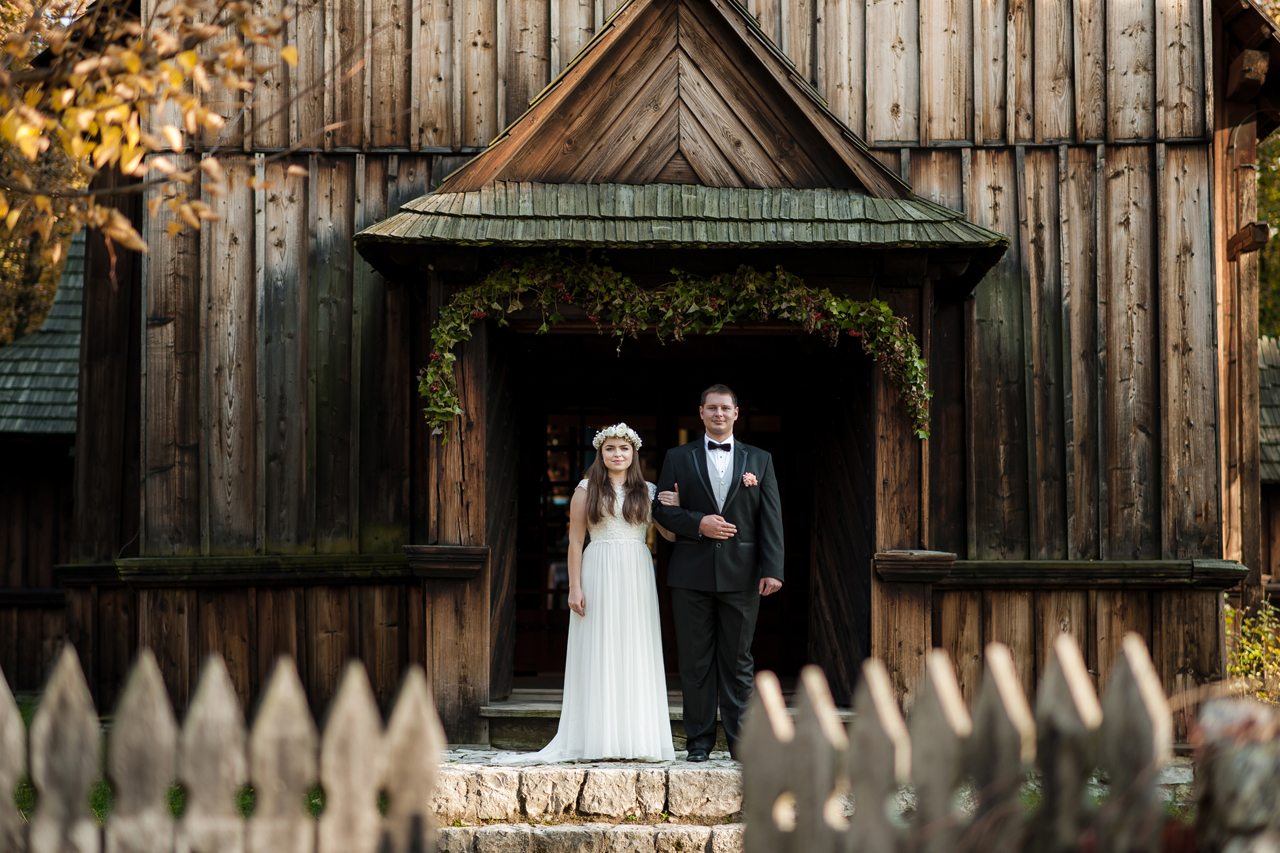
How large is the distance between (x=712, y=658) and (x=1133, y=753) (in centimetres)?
351

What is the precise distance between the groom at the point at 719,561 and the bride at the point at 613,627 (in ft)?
0.55

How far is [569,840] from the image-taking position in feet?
→ 16.5

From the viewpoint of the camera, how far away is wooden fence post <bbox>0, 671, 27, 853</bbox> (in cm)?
269

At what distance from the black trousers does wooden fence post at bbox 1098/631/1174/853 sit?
3.30m

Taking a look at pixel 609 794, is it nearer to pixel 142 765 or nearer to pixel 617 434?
pixel 617 434

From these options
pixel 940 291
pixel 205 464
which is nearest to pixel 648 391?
pixel 940 291

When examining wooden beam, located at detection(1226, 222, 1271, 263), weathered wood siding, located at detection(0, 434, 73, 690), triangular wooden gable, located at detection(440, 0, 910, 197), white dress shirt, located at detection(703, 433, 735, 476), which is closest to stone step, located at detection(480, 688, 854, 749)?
white dress shirt, located at detection(703, 433, 735, 476)

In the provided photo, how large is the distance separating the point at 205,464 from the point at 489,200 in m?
2.76

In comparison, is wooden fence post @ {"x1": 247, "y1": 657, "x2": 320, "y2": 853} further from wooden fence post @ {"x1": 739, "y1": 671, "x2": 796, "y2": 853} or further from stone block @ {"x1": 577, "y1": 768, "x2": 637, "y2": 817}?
stone block @ {"x1": 577, "y1": 768, "x2": 637, "y2": 817}

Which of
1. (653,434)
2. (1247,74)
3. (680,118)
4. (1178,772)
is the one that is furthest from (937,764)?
(1247,74)

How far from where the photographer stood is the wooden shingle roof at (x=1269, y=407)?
10.8 meters

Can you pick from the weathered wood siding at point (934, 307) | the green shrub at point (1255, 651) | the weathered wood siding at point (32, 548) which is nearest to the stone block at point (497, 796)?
the weathered wood siding at point (934, 307)

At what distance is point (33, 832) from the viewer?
107 inches

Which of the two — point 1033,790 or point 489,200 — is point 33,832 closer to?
point 489,200
